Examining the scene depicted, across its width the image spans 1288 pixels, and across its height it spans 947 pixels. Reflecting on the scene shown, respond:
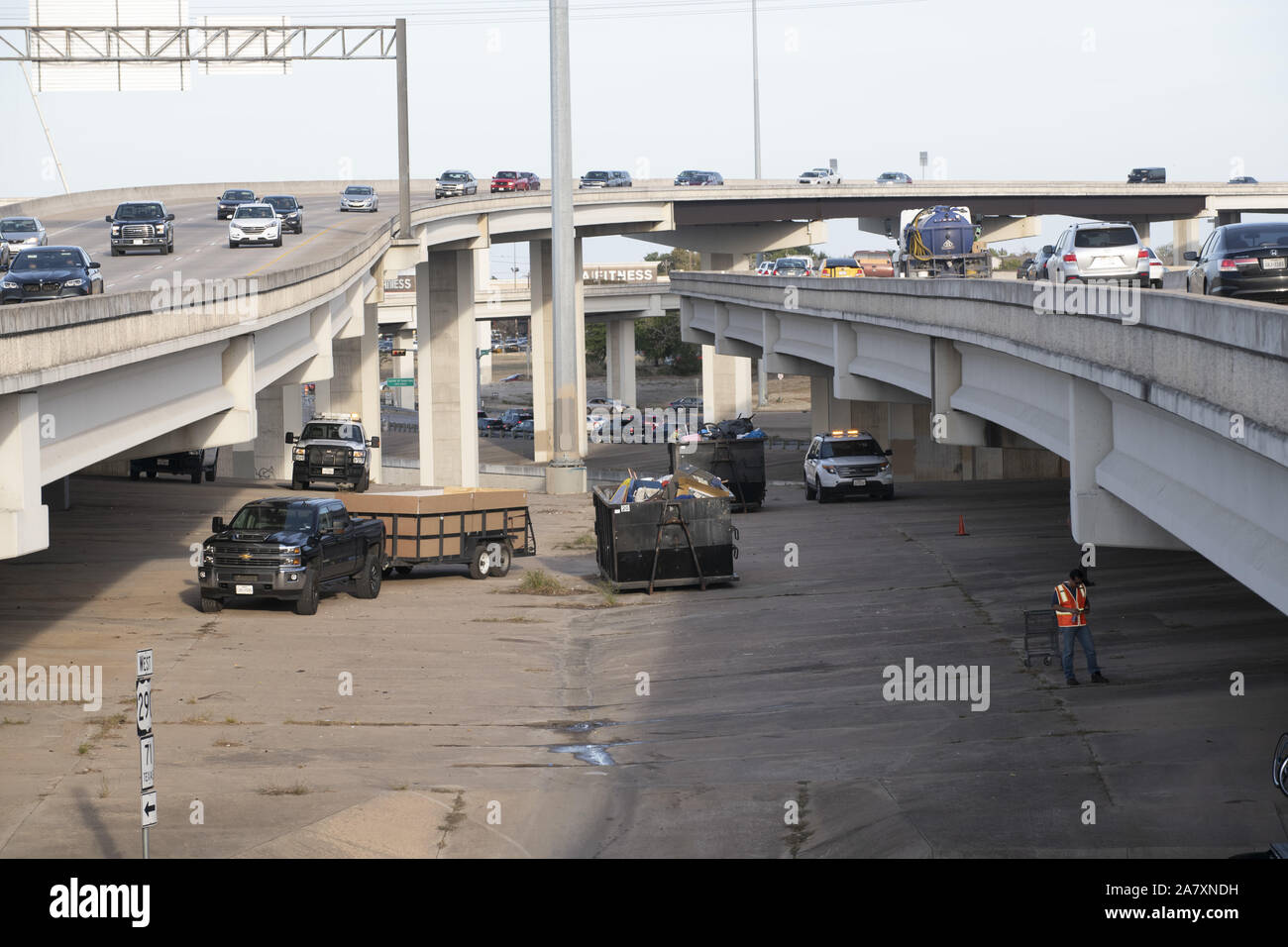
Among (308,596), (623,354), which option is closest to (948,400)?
(308,596)

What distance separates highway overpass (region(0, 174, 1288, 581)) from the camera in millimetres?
19438

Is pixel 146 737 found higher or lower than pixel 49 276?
lower

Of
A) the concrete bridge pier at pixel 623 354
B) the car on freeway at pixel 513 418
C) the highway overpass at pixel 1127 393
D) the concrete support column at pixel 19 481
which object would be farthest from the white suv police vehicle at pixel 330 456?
the concrete bridge pier at pixel 623 354

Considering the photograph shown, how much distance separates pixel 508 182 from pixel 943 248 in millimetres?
47463

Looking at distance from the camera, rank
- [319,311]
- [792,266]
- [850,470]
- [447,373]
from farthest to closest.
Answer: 1. [792,266]
2. [447,373]
3. [850,470]
4. [319,311]

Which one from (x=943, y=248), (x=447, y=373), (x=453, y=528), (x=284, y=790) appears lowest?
(x=284, y=790)

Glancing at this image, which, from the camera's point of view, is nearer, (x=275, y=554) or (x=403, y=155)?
(x=275, y=554)

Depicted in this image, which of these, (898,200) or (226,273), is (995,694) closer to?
(226,273)

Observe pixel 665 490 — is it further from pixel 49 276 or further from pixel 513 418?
pixel 513 418

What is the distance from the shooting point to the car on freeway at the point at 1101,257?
29.4m

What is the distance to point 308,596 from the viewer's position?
25859mm

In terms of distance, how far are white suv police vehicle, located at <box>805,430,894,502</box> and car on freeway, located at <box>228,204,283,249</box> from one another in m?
21.4

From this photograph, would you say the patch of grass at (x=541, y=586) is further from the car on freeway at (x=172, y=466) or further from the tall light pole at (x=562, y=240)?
the tall light pole at (x=562, y=240)

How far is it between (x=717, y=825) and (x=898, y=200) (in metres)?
88.0
